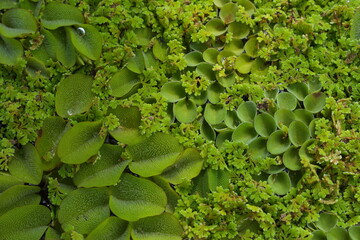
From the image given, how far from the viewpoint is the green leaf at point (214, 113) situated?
1.41 m

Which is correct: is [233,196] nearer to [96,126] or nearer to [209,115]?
[209,115]

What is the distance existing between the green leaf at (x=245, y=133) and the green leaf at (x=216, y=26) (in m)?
0.39

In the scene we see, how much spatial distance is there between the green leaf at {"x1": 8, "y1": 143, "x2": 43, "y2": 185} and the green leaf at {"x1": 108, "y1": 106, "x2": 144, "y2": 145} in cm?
25

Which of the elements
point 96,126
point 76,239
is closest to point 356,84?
point 96,126

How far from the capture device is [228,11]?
1.58 meters

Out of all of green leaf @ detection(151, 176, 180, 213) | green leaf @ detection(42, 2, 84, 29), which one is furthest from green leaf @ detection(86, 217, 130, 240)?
green leaf @ detection(42, 2, 84, 29)

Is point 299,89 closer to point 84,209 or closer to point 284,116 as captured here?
point 284,116

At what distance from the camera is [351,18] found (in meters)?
1.56

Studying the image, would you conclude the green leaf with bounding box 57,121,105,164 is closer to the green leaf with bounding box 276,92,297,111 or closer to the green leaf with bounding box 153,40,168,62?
the green leaf with bounding box 153,40,168,62

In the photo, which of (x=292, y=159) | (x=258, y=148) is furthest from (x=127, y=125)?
(x=292, y=159)

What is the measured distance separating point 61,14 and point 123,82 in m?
0.33

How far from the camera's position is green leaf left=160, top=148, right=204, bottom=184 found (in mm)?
1316

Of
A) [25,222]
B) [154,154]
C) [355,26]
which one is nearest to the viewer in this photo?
[25,222]

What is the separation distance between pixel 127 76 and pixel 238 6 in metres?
0.52
